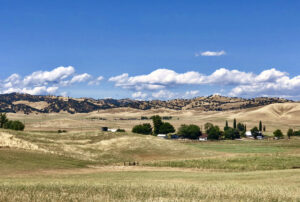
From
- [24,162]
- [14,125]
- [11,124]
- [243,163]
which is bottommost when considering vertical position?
[243,163]

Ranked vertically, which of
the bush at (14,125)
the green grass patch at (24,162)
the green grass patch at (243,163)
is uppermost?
the bush at (14,125)

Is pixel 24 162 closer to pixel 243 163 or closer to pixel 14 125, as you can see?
pixel 243 163

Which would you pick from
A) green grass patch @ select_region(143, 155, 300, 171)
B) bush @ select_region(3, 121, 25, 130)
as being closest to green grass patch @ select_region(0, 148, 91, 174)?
green grass patch @ select_region(143, 155, 300, 171)

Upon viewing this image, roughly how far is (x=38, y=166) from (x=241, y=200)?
50.4m

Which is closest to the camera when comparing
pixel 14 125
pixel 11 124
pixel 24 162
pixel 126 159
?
pixel 24 162

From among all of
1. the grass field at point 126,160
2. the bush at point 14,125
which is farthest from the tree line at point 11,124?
the grass field at point 126,160

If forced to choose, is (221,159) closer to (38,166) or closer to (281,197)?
(38,166)

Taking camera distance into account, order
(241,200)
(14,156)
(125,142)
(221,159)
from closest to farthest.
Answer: (241,200) → (14,156) → (221,159) → (125,142)

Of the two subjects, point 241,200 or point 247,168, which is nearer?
point 241,200

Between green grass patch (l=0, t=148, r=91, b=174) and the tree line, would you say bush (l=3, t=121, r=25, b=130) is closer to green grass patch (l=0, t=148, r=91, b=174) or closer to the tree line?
the tree line

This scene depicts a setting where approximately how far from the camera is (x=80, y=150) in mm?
100312

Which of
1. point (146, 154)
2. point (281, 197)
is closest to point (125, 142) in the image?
point (146, 154)

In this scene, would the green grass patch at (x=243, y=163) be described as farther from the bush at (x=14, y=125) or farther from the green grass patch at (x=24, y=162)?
the bush at (x=14, y=125)

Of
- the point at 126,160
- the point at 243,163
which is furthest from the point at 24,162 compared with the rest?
the point at 243,163
